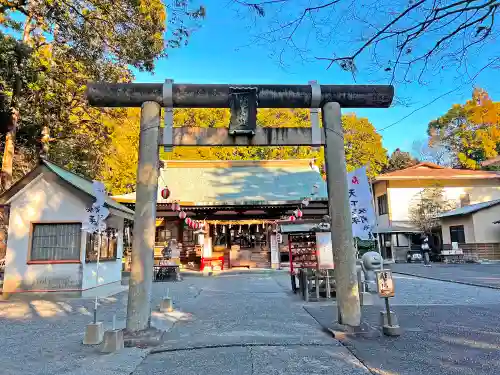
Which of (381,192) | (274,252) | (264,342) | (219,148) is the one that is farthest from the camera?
(381,192)

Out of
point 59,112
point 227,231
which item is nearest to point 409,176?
point 227,231

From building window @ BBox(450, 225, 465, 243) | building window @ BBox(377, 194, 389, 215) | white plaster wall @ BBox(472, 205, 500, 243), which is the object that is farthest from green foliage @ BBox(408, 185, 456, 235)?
white plaster wall @ BBox(472, 205, 500, 243)

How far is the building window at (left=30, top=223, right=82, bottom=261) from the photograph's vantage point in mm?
10594

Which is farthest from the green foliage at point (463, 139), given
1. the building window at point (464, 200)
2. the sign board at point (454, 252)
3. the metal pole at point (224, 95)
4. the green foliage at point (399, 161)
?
the metal pole at point (224, 95)

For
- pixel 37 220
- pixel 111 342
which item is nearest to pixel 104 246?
pixel 37 220

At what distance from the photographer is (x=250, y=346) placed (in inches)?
203

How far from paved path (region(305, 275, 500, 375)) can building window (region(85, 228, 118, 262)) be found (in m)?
6.87

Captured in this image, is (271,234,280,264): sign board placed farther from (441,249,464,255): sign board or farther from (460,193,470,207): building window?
(460,193,470,207): building window

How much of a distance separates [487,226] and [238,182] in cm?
1703

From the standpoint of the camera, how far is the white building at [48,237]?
34.0 feet

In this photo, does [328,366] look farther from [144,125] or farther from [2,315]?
[2,315]

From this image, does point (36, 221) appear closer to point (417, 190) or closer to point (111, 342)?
point (111, 342)

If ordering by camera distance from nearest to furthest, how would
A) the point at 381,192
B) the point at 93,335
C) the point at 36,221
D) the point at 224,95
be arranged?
the point at 93,335 < the point at 224,95 < the point at 36,221 < the point at 381,192

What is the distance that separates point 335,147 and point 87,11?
34.5 feet
